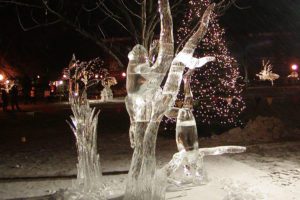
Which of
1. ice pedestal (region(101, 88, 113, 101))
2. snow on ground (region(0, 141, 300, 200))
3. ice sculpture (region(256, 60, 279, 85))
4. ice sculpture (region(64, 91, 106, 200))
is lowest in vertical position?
snow on ground (region(0, 141, 300, 200))

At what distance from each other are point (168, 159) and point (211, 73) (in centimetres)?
Answer: 461

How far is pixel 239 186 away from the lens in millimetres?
7395

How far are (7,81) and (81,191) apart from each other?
4040cm

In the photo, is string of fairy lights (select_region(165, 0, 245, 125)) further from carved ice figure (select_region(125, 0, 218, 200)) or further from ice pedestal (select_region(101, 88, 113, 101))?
ice pedestal (select_region(101, 88, 113, 101))

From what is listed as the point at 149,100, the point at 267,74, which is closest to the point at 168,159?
the point at 149,100

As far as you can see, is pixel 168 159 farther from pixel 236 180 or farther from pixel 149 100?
pixel 149 100

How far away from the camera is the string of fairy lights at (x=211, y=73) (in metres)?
13.8

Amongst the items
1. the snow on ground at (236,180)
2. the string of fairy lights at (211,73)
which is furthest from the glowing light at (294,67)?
the snow on ground at (236,180)

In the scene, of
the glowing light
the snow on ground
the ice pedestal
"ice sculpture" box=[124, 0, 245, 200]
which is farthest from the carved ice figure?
the glowing light

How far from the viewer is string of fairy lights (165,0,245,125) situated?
13.8 m

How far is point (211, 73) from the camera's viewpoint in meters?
13.9

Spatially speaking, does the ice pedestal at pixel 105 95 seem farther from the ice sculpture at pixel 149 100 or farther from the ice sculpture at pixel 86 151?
the ice sculpture at pixel 149 100

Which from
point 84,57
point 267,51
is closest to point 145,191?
point 84,57

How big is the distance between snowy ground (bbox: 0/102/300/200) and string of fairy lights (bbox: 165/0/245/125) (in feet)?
4.33
